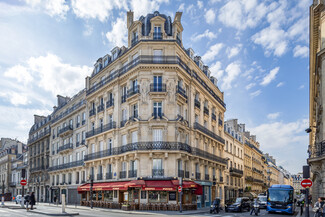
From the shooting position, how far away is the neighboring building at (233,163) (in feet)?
158

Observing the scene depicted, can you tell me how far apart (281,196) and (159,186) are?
989 cm

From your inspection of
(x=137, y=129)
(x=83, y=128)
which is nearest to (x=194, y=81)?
(x=137, y=129)

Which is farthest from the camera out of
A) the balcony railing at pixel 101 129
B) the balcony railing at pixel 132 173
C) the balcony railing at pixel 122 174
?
the balcony railing at pixel 101 129

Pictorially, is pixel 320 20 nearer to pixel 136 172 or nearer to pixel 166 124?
pixel 166 124

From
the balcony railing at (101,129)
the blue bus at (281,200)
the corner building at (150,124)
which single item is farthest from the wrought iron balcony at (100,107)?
the blue bus at (281,200)

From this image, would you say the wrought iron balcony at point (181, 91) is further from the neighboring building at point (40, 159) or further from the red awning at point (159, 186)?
the neighboring building at point (40, 159)

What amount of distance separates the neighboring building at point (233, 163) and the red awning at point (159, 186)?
19.8 meters

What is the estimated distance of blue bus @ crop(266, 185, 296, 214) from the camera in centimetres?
2573

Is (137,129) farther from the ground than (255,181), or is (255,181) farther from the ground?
(137,129)

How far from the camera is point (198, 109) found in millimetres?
35844

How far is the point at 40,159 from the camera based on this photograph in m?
55.3

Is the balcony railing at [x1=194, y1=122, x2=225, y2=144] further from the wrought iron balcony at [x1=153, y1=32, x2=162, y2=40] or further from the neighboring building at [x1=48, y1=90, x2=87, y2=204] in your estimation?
the neighboring building at [x1=48, y1=90, x2=87, y2=204]

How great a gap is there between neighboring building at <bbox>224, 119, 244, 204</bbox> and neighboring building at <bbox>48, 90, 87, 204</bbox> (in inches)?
802

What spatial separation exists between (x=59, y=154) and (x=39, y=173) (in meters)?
10.7
